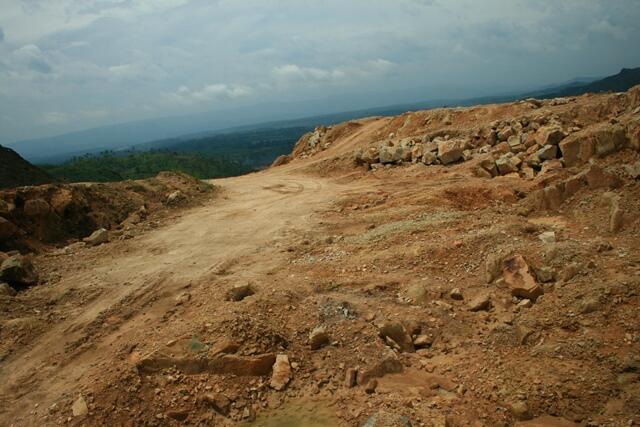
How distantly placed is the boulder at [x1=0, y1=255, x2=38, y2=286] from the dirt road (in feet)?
1.84

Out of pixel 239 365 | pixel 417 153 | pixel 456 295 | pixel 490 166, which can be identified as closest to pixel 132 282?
pixel 239 365

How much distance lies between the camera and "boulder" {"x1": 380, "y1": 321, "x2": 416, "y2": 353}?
6960 millimetres

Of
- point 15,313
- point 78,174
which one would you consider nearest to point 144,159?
point 78,174

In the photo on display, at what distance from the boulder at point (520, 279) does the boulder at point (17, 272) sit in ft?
31.7

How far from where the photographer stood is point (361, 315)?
296 inches

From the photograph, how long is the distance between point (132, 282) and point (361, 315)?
493cm

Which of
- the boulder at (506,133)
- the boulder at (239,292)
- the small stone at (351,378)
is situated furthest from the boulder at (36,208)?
the boulder at (506,133)

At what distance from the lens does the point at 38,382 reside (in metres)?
6.55

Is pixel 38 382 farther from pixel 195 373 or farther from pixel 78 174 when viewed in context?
pixel 78 174

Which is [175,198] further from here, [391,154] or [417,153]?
[417,153]

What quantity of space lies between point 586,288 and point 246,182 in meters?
15.0

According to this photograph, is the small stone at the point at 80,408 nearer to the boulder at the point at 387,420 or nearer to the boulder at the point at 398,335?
the boulder at the point at 387,420

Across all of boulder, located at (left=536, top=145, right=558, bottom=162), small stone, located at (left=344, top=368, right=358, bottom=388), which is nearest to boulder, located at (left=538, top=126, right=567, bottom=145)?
boulder, located at (left=536, top=145, right=558, bottom=162)

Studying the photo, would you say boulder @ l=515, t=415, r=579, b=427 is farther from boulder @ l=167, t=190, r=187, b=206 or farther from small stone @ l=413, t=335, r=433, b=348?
boulder @ l=167, t=190, r=187, b=206
